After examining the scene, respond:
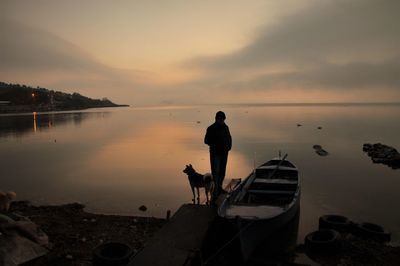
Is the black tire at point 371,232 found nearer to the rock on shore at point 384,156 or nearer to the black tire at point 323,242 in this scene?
the black tire at point 323,242

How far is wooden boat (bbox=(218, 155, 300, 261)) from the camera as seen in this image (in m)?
8.71

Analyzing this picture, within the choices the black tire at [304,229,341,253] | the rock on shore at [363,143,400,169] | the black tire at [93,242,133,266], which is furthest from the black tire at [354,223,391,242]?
the rock on shore at [363,143,400,169]

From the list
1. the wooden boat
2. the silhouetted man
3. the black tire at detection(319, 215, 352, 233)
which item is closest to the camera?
the wooden boat

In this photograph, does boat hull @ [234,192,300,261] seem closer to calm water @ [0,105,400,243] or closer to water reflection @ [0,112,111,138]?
calm water @ [0,105,400,243]

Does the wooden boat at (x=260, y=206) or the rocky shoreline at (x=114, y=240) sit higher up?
the wooden boat at (x=260, y=206)

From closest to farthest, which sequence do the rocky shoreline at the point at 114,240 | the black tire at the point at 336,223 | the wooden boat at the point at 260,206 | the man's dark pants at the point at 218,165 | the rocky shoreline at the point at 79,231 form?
the wooden boat at the point at 260,206
the rocky shoreline at the point at 79,231
the rocky shoreline at the point at 114,240
the man's dark pants at the point at 218,165
the black tire at the point at 336,223

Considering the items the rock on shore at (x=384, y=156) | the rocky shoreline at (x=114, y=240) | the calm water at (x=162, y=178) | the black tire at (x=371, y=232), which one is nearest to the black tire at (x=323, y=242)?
the rocky shoreline at (x=114, y=240)

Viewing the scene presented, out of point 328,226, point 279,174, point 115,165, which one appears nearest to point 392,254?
point 328,226

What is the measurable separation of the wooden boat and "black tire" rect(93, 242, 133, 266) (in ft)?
9.30

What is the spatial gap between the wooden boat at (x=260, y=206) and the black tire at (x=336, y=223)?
71.6 inches

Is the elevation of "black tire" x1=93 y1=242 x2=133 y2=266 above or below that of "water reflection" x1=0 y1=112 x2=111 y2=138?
above

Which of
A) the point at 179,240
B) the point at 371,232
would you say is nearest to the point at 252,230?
the point at 179,240

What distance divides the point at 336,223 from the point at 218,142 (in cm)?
641

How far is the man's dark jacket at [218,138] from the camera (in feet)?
33.7
